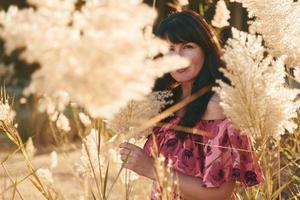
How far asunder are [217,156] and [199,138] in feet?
0.52

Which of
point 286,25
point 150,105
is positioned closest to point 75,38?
point 150,105

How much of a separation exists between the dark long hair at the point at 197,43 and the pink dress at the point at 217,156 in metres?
0.04

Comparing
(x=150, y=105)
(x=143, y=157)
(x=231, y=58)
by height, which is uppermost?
(x=231, y=58)

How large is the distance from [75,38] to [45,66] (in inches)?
1.8

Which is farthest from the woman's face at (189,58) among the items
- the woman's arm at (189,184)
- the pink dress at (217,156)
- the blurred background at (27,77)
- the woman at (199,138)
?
the blurred background at (27,77)

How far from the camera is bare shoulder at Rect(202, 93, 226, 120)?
6.02 ft

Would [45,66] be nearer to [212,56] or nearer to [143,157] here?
[143,157]

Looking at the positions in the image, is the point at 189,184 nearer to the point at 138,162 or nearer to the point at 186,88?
the point at 138,162

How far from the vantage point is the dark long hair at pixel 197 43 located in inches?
73.4

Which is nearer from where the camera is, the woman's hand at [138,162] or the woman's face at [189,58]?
the woman's hand at [138,162]

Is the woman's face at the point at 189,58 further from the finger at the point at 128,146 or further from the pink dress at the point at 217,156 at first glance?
the finger at the point at 128,146

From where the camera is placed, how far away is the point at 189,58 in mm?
1846

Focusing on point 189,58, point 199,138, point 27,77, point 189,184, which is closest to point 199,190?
point 189,184

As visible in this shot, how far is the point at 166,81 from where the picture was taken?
2098 millimetres
